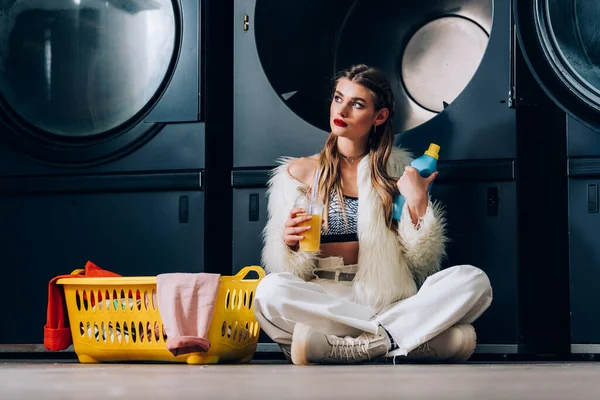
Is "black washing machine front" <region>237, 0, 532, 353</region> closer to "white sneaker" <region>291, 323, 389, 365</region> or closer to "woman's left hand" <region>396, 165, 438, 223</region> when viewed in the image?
"woman's left hand" <region>396, 165, 438, 223</region>

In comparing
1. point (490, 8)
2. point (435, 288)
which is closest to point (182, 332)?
point (435, 288)

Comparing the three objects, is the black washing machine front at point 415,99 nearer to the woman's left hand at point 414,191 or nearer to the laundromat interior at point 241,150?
the laundromat interior at point 241,150

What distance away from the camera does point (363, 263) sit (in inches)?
94.7

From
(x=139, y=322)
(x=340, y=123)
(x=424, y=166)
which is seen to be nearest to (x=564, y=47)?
(x=424, y=166)

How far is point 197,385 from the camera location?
146cm

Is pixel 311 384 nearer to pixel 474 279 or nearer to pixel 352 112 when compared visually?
pixel 474 279

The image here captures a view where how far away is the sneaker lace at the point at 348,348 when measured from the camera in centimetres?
225

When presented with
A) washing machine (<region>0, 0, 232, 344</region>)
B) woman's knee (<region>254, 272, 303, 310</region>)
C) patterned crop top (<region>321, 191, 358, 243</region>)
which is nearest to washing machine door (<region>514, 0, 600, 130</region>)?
patterned crop top (<region>321, 191, 358, 243</region>)

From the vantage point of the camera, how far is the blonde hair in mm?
2477

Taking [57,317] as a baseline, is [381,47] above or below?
above

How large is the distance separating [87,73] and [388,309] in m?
1.14

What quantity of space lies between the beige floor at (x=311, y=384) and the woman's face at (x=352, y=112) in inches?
30.5

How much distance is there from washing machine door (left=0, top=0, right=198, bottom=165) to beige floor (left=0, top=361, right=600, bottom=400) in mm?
979

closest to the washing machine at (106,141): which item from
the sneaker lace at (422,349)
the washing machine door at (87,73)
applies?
the washing machine door at (87,73)
